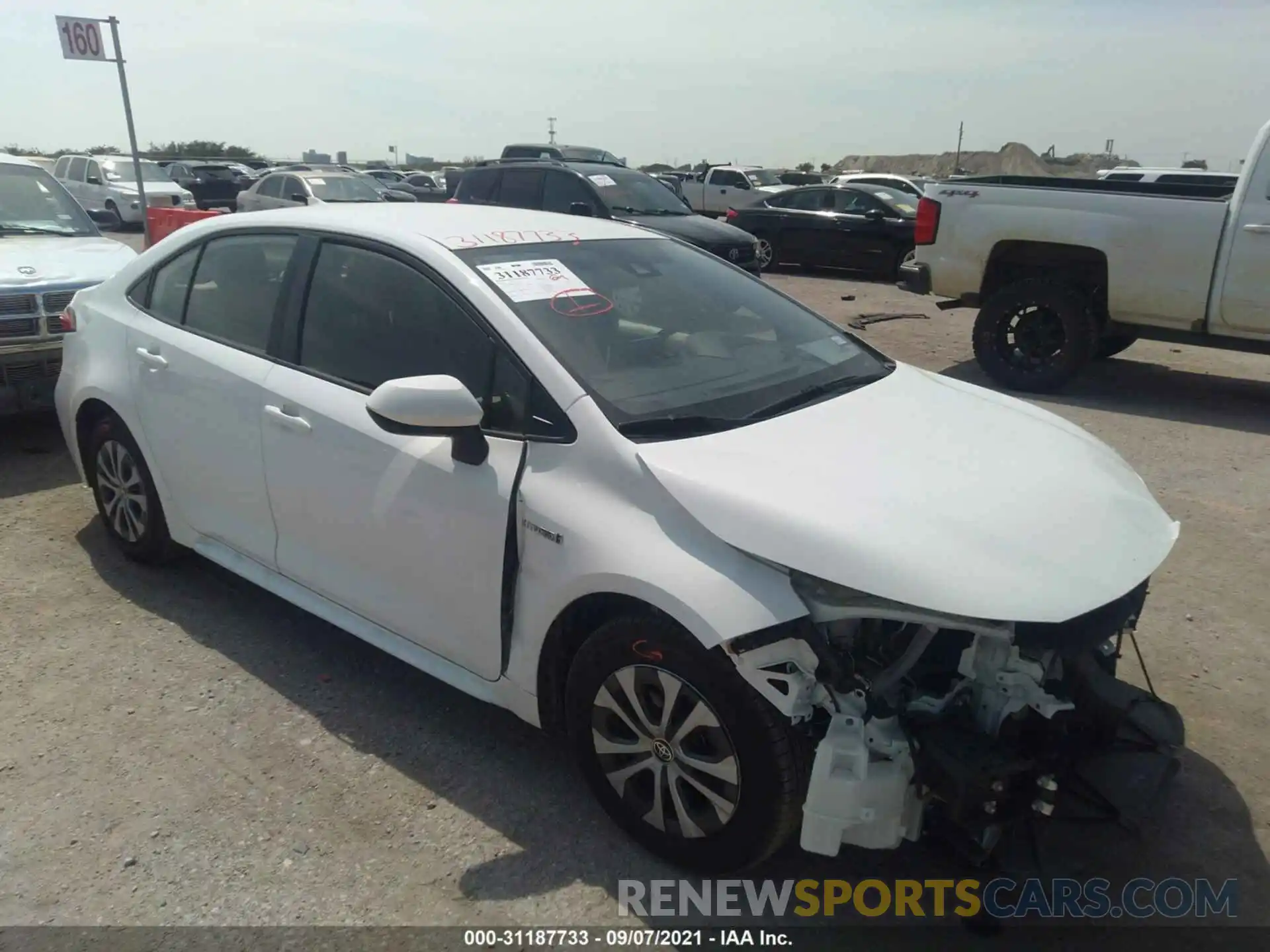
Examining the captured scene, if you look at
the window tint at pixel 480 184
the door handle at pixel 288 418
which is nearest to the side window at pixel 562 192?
the window tint at pixel 480 184

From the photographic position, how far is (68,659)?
380 cm

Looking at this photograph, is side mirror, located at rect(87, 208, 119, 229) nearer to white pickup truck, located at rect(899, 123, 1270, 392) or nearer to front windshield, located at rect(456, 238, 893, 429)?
front windshield, located at rect(456, 238, 893, 429)

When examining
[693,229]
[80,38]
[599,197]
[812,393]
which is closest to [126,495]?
[812,393]

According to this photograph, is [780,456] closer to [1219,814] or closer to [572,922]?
[572,922]

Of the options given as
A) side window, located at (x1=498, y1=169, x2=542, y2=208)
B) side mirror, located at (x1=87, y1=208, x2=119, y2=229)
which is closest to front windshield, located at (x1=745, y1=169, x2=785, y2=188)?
side window, located at (x1=498, y1=169, x2=542, y2=208)

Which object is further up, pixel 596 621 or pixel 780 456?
pixel 780 456

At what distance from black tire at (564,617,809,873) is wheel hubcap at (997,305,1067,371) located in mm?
6759

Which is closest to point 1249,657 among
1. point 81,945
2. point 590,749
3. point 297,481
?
point 590,749

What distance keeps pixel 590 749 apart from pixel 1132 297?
6810 mm

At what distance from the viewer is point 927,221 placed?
28.7ft

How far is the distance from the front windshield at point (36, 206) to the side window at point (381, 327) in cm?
502

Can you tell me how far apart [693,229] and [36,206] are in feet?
23.8

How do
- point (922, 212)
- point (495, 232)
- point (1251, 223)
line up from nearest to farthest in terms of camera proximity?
1. point (495, 232)
2. point (1251, 223)
3. point (922, 212)

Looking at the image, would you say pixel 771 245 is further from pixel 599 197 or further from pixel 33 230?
pixel 33 230
